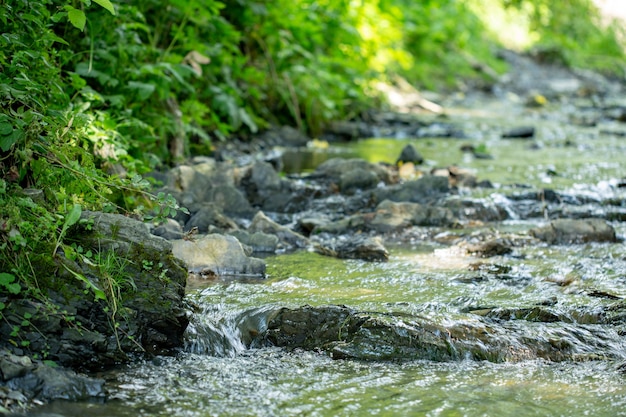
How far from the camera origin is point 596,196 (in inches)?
261

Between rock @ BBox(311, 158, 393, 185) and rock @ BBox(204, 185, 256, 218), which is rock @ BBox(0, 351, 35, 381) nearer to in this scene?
rock @ BBox(204, 185, 256, 218)

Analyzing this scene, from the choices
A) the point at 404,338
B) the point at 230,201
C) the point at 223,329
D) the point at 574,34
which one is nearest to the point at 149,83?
the point at 230,201

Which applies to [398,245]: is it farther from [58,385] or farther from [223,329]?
[58,385]

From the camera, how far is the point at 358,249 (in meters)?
4.94

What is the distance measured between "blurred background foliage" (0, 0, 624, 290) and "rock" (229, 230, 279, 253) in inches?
28.2

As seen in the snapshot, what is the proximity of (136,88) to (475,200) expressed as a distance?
Result: 114 inches

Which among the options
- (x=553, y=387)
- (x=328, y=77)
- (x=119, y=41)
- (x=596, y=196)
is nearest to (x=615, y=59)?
(x=328, y=77)

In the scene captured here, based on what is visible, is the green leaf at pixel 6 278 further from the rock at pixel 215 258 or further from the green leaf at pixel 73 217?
the rock at pixel 215 258

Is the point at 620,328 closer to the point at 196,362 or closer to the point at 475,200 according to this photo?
the point at 196,362

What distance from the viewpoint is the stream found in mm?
2723

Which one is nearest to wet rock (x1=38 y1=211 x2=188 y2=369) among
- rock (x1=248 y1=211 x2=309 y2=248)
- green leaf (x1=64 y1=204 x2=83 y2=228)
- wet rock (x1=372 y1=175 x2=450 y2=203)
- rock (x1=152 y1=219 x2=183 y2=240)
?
green leaf (x1=64 y1=204 x2=83 y2=228)

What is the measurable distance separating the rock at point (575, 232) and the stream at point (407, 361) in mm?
98

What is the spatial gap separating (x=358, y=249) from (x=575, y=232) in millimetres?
1603

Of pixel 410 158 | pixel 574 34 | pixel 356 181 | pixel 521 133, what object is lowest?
pixel 356 181
